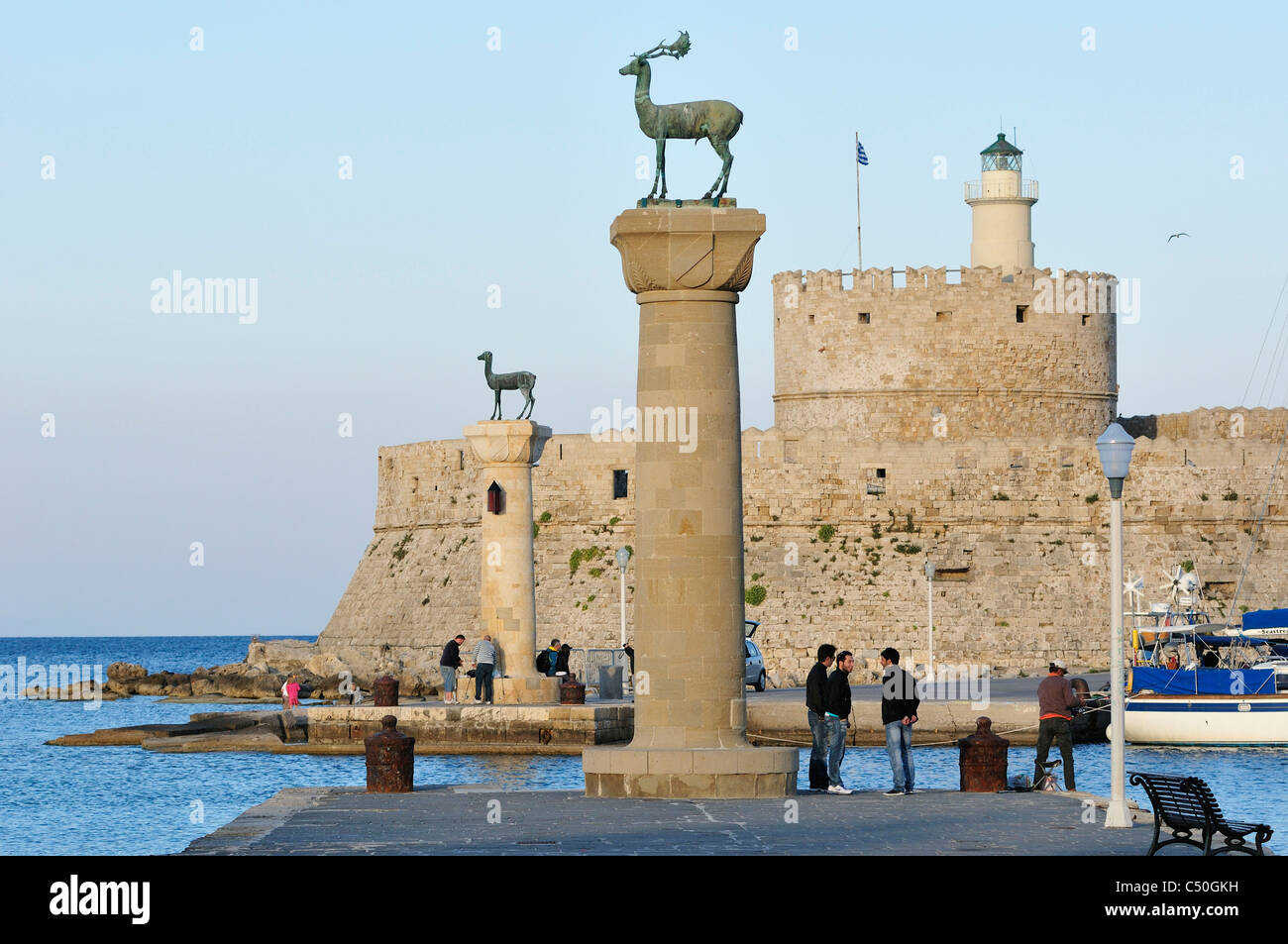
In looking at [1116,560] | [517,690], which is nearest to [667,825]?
[1116,560]

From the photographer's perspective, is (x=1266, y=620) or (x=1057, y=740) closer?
(x=1057, y=740)

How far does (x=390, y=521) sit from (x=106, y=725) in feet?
32.0

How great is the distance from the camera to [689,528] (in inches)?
588

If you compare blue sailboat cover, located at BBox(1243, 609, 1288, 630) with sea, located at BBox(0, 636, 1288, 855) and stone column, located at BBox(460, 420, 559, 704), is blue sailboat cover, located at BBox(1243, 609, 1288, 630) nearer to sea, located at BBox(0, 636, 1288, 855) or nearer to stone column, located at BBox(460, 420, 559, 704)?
sea, located at BBox(0, 636, 1288, 855)

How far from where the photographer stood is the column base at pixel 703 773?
48.4 ft

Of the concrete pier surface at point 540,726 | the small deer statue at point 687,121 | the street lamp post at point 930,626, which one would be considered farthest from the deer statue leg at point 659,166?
the street lamp post at point 930,626

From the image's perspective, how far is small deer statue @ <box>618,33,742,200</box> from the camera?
15227 millimetres

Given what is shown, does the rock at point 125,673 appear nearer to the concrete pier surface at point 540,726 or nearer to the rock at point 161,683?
the rock at point 161,683

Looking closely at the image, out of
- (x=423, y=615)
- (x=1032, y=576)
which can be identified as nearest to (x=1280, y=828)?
(x=1032, y=576)

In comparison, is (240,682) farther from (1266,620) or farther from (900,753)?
(900,753)

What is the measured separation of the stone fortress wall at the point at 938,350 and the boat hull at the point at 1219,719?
619 inches

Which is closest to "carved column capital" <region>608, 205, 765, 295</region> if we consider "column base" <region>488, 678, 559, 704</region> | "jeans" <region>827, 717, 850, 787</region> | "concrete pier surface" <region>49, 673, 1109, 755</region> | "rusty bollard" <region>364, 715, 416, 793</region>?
"jeans" <region>827, 717, 850, 787</region>

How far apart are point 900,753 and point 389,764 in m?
4.04
